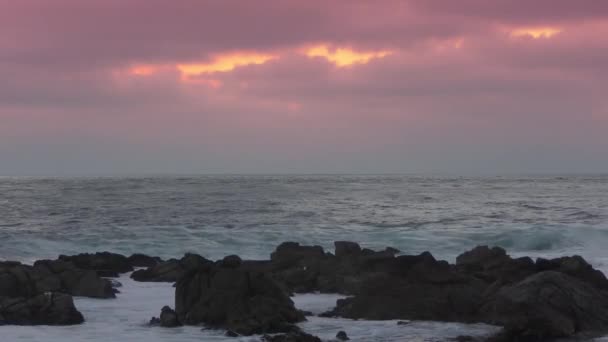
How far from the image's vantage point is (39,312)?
45.8 ft

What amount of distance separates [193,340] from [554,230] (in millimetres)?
26166

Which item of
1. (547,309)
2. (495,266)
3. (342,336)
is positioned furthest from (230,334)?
(495,266)

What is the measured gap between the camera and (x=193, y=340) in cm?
1268

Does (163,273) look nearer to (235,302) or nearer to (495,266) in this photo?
(235,302)

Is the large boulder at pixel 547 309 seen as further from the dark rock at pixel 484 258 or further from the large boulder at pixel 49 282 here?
the large boulder at pixel 49 282

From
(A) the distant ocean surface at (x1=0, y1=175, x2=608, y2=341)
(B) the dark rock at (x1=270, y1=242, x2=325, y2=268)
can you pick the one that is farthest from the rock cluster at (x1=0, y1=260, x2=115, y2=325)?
(B) the dark rock at (x1=270, y1=242, x2=325, y2=268)

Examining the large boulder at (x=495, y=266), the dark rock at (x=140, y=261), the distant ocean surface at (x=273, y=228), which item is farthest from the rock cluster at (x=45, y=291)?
the large boulder at (x=495, y=266)

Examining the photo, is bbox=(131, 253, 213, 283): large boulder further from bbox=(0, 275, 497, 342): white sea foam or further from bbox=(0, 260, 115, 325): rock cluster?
bbox=(0, 275, 497, 342): white sea foam

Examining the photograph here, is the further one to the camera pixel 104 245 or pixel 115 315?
pixel 104 245

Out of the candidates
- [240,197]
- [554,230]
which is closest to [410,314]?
[554,230]

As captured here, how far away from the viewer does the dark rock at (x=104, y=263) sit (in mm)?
22391

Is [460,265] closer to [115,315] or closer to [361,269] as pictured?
[361,269]

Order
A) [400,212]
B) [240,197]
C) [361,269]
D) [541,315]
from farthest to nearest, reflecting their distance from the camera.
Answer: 1. [240,197]
2. [400,212]
3. [361,269]
4. [541,315]

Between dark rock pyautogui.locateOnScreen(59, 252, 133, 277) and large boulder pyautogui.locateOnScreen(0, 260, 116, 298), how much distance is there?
128 inches
